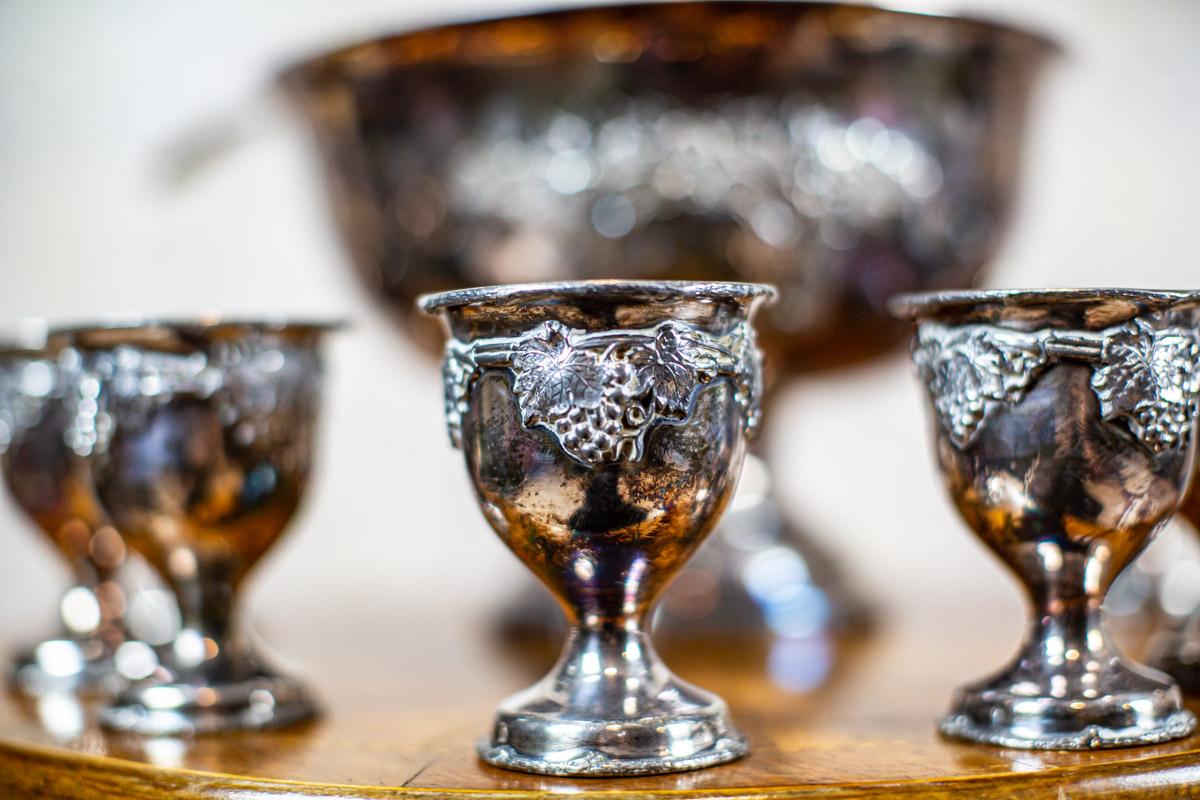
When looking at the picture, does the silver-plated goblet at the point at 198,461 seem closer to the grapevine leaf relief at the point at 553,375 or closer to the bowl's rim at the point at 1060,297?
the grapevine leaf relief at the point at 553,375

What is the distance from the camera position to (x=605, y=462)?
1.66 feet

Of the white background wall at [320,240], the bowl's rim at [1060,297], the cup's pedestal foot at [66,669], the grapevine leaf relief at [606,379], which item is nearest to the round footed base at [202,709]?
the cup's pedestal foot at [66,669]

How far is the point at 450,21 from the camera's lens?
813 mm

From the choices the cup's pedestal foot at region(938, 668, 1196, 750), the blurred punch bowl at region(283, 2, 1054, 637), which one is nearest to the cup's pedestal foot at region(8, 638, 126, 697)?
the blurred punch bowl at region(283, 2, 1054, 637)

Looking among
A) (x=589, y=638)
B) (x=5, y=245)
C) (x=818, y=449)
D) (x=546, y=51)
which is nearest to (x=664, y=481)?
(x=589, y=638)

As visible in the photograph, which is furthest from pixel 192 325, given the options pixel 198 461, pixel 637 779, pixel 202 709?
pixel 637 779

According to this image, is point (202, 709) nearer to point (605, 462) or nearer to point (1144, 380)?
point (605, 462)

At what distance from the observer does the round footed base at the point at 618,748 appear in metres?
0.51

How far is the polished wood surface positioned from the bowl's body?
21 cm

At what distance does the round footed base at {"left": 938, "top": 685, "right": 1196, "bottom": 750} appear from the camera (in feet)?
1.75

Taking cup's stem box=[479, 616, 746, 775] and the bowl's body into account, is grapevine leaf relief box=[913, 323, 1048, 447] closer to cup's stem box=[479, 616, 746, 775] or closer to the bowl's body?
cup's stem box=[479, 616, 746, 775]

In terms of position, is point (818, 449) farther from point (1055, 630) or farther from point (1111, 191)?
point (1055, 630)

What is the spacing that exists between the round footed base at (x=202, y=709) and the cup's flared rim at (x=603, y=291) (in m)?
0.22

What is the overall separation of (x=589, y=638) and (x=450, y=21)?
40 cm
